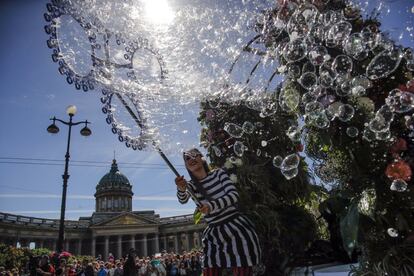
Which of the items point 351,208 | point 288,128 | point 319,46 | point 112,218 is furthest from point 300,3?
point 112,218

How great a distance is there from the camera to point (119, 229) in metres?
88.2

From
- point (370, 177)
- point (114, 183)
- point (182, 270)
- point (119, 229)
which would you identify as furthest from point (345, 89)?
point (114, 183)

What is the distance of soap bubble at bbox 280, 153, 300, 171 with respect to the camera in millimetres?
3908

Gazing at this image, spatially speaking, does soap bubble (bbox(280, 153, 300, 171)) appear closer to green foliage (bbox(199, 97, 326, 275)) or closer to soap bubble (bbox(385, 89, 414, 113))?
green foliage (bbox(199, 97, 326, 275))

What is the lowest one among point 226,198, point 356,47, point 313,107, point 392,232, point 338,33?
point 392,232

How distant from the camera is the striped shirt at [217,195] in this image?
11.7ft

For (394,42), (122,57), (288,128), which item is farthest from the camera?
(122,57)

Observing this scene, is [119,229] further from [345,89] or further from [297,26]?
[345,89]

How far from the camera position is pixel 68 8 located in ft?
14.6

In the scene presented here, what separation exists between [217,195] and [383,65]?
6.23 ft

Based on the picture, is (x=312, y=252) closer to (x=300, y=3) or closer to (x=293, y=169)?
(x=293, y=169)

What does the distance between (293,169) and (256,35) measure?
5.16 ft

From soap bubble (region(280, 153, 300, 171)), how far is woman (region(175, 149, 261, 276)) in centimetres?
61

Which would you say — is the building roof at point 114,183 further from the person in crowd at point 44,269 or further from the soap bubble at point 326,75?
the soap bubble at point 326,75
